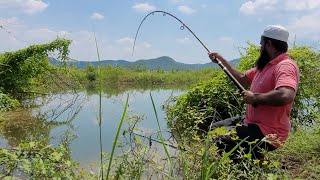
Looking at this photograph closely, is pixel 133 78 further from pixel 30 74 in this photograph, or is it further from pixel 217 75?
pixel 217 75

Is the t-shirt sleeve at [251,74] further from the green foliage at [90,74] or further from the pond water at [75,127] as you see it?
the green foliage at [90,74]

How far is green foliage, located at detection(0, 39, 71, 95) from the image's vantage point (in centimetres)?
1786

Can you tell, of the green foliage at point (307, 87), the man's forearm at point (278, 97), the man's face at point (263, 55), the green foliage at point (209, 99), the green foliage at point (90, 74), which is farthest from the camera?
the green foliage at point (90, 74)

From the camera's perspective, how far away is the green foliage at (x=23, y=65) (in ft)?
58.6

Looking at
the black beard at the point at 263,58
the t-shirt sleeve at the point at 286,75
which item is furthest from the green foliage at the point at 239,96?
the t-shirt sleeve at the point at 286,75

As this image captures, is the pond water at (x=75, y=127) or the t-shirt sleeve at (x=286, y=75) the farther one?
the pond water at (x=75, y=127)

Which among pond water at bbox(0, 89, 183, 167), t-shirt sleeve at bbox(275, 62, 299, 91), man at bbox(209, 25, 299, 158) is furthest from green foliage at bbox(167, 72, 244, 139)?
t-shirt sleeve at bbox(275, 62, 299, 91)

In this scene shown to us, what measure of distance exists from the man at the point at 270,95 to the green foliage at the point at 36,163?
152 cm

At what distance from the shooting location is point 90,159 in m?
8.61

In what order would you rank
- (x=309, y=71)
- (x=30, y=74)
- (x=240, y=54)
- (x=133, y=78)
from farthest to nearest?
1. (x=133, y=78)
2. (x=30, y=74)
3. (x=240, y=54)
4. (x=309, y=71)

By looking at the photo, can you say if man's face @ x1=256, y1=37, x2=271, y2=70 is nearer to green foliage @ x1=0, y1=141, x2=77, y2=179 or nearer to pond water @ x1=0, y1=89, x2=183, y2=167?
green foliage @ x1=0, y1=141, x2=77, y2=179

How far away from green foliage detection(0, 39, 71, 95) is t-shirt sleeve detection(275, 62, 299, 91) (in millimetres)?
14022

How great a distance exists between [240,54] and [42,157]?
7.67 metres

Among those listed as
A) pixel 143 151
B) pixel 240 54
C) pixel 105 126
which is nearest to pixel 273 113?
pixel 143 151
